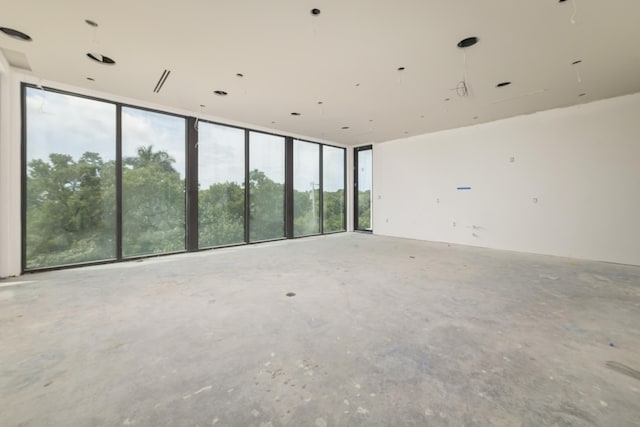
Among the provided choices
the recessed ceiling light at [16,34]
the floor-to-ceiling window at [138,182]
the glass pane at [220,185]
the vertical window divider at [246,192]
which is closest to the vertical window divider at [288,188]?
the floor-to-ceiling window at [138,182]

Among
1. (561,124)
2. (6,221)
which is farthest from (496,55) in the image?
(6,221)

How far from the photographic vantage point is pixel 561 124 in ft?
17.1

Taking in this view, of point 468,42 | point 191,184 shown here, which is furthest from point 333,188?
point 468,42

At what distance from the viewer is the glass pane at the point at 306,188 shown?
743 centimetres

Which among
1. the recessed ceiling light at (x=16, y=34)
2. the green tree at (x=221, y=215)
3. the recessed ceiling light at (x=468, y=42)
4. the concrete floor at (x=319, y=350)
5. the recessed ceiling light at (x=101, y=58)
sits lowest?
the concrete floor at (x=319, y=350)


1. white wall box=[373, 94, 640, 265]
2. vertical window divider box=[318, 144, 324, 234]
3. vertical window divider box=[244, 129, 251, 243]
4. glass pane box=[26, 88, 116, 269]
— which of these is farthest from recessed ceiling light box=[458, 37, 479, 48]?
glass pane box=[26, 88, 116, 269]

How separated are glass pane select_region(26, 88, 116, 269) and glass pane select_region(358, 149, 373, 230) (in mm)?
6567

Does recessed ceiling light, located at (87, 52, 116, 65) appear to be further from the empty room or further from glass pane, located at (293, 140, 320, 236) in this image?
glass pane, located at (293, 140, 320, 236)

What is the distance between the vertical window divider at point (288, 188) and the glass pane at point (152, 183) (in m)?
2.58

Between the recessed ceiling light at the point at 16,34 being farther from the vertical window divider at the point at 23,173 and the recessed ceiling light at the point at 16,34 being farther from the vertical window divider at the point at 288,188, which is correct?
the vertical window divider at the point at 288,188

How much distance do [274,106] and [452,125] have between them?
4.35 meters

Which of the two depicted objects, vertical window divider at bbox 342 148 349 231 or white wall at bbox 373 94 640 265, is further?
vertical window divider at bbox 342 148 349 231

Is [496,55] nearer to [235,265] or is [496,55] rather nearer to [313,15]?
[313,15]

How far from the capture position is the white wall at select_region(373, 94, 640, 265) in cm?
467
